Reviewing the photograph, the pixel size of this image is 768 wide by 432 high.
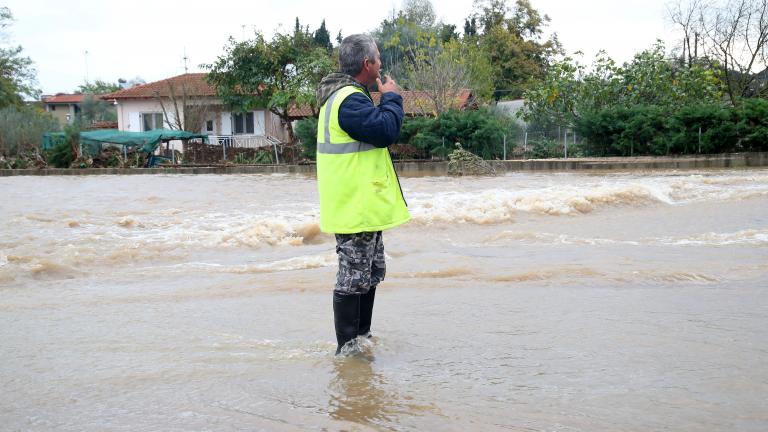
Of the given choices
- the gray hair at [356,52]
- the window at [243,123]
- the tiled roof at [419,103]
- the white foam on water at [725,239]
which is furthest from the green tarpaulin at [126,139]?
the gray hair at [356,52]

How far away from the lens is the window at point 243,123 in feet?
134

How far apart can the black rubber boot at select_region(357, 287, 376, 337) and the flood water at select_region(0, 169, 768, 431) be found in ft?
0.32

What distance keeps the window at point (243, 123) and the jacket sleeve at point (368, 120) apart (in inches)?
1503

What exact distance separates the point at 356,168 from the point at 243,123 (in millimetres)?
38383

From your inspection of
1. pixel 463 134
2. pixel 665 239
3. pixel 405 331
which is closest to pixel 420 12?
pixel 463 134

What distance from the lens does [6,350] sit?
4078 mm

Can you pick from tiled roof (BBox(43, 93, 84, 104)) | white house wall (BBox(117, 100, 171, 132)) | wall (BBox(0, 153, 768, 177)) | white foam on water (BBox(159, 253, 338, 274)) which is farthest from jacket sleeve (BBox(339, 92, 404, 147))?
tiled roof (BBox(43, 93, 84, 104))

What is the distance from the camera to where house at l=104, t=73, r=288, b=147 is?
130 feet

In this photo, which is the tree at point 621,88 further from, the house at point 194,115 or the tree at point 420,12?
the tree at point 420,12

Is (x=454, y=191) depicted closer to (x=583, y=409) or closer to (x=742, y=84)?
(x=583, y=409)

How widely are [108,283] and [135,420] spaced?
3534mm

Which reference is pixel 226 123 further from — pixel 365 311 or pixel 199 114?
pixel 365 311

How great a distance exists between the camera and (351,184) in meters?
3.51

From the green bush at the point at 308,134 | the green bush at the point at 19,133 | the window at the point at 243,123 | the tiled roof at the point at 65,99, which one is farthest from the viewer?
the tiled roof at the point at 65,99
